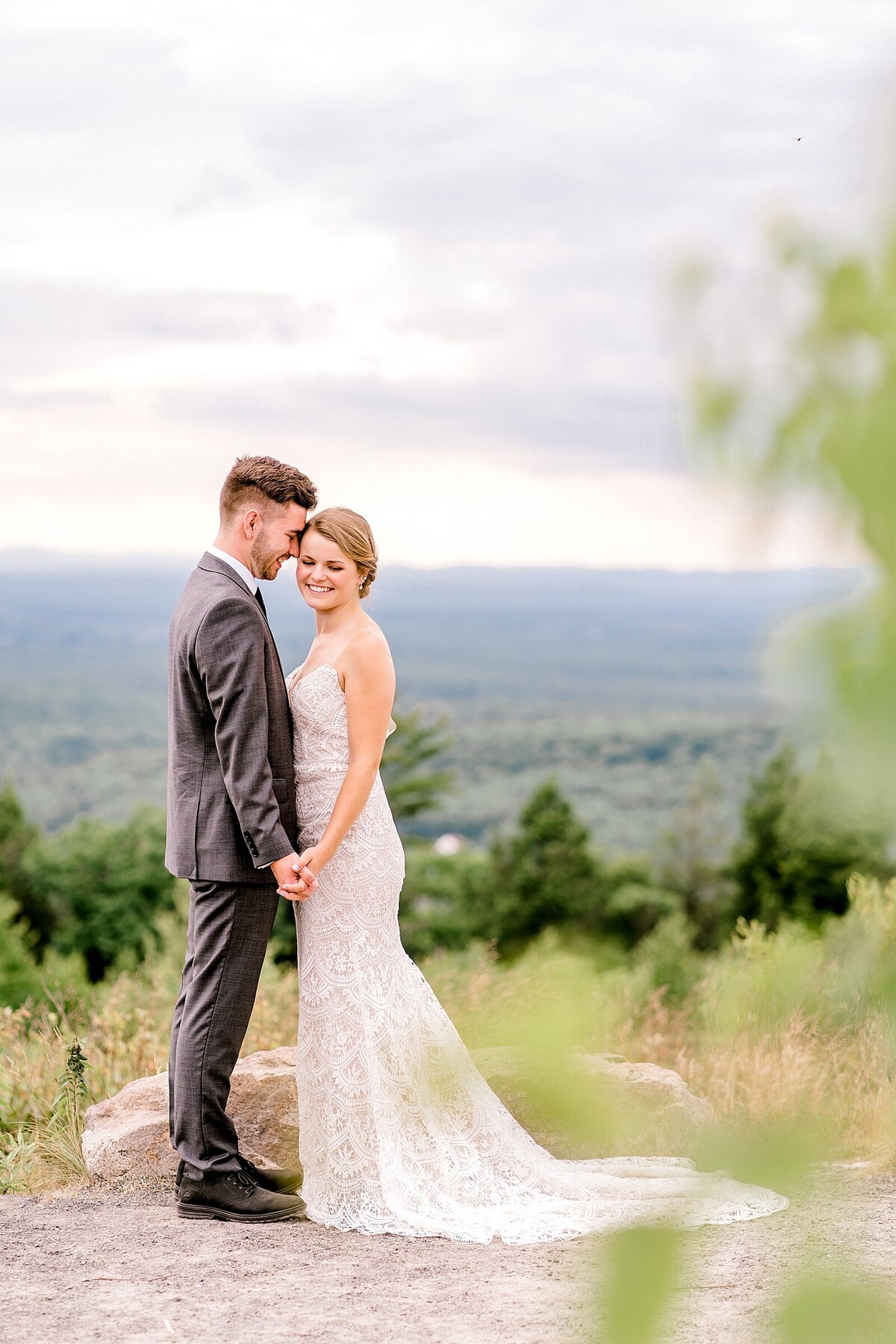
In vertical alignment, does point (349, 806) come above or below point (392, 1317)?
above

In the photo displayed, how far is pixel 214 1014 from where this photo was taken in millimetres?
4277

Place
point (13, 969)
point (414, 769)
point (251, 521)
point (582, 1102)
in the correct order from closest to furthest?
point (582, 1102) < point (251, 521) < point (13, 969) < point (414, 769)

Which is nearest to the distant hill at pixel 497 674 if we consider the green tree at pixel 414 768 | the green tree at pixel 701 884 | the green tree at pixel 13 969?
the green tree at pixel 414 768

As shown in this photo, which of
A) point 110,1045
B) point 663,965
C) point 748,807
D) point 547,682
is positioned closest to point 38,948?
point 663,965

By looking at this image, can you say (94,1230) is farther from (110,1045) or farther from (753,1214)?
(753,1214)

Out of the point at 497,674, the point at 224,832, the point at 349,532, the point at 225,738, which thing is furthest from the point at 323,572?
the point at 497,674

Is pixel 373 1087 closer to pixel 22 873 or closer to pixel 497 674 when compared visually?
pixel 22 873

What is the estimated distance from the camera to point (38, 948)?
38750mm

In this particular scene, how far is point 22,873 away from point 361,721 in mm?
38546

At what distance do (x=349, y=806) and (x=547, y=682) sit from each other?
105628 mm

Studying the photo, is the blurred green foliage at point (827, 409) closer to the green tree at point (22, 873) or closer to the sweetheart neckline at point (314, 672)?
the sweetheart neckline at point (314, 672)

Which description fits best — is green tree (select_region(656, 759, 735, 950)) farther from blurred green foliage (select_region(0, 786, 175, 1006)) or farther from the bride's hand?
the bride's hand

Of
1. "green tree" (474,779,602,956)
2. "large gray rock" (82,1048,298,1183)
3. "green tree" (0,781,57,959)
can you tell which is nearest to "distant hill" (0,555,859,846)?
"large gray rock" (82,1048,298,1183)

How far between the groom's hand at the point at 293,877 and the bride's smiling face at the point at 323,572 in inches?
33.6
